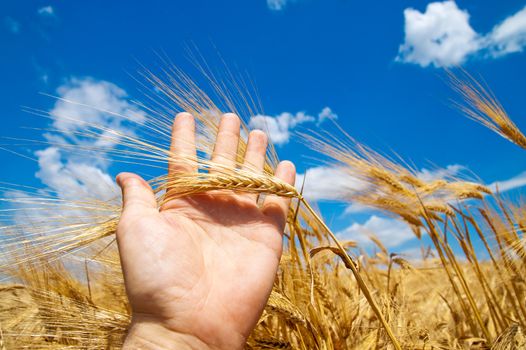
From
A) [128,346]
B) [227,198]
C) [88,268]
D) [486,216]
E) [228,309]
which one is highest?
[486,216]

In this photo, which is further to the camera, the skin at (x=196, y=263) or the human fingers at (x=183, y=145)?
the human fingers at (x=183, y=145)

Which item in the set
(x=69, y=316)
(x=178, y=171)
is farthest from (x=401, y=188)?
(x=69, y=316)

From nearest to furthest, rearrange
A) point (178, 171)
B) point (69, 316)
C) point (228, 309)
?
1. point (228, 309)
2. point (178, 171)
3. point (69, 316)

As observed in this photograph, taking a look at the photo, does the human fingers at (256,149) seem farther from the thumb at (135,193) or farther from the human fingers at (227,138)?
the thumb at (135,193)

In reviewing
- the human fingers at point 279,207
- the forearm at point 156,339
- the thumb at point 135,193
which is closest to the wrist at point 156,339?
the forearm at point 156,339

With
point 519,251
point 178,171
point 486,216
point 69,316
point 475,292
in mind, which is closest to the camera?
point 178,171

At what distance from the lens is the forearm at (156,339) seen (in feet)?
4.16

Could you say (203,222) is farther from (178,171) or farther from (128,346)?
(128,346)

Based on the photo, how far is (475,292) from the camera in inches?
162

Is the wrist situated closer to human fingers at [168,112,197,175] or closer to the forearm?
the forearm

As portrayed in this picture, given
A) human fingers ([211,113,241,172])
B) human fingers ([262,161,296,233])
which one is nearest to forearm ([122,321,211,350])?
human fingers ([262,161,296,233])

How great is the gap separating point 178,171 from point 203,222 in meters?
0.20

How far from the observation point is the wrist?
1.27m

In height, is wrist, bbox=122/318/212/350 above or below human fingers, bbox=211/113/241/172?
below
